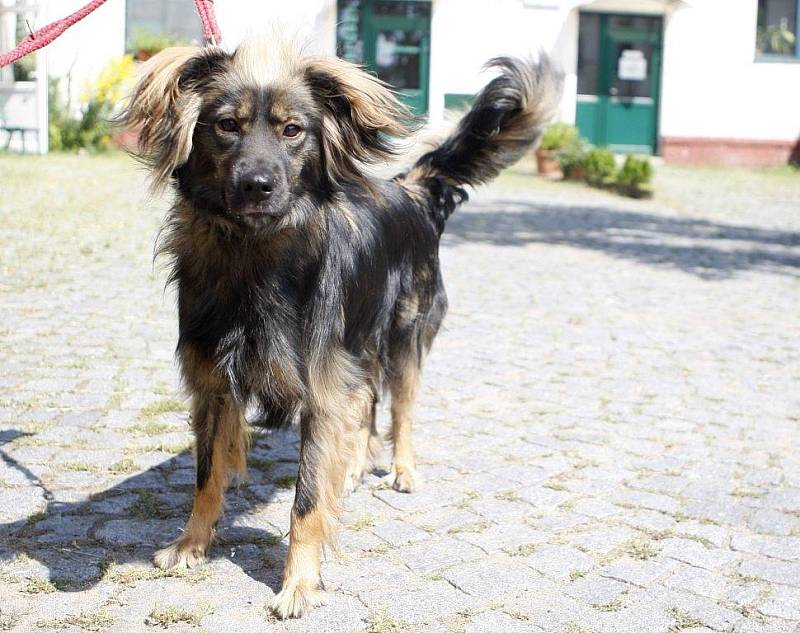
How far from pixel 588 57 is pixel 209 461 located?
25.1 meters

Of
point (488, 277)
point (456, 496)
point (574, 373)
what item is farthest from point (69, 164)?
point (456, 496)

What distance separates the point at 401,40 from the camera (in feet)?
85.7

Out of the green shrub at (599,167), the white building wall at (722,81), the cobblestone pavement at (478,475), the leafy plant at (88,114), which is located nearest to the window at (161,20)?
the leafy plant at (88,114)

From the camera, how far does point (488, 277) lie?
429 inches

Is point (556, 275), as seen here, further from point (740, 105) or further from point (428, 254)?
point (740, 105)

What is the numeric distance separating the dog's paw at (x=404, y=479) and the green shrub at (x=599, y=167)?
647 inches

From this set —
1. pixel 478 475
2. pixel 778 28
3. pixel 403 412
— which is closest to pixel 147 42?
pixel 778 28

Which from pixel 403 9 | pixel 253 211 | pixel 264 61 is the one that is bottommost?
pixel 253 211

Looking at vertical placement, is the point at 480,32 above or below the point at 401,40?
above

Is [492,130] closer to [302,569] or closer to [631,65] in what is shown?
[302,569]

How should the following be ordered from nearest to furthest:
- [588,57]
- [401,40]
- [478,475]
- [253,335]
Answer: [253,335] → [478,475] → [401,40] → [588,57]

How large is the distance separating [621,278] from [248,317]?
325 inches

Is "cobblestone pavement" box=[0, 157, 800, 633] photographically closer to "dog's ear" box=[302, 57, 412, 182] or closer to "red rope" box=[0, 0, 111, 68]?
"dog's ear" box=[302, 57, 412, 182]

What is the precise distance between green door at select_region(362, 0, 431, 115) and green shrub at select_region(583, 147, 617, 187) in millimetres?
6101
